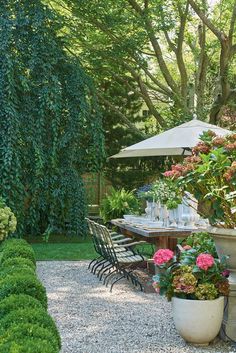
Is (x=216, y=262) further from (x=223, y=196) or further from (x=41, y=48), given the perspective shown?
(x=41, y=48)

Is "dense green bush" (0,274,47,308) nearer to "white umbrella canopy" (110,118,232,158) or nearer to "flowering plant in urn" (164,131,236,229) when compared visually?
"flowering plant in urn" (164,131,236,229)

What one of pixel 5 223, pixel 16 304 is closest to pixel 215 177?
pixel 16 304

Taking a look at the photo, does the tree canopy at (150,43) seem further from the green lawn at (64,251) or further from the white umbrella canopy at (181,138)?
the white umbrella canopy at (181,138)

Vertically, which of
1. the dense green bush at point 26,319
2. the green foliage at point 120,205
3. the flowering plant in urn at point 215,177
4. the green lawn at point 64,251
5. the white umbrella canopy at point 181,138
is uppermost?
the white umbrella canopy at point 181,138

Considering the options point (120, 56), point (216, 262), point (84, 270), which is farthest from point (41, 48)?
point (216, 262)

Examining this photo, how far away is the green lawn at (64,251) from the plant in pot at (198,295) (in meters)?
4.62

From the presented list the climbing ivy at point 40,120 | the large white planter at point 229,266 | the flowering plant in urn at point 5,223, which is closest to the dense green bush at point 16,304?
the large white planter at point 229,266

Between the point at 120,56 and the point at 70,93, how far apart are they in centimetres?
270

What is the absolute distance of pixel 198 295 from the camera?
13.2ft

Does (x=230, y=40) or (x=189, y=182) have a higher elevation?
(x=230, y=40)

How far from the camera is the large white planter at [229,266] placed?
13.8ft

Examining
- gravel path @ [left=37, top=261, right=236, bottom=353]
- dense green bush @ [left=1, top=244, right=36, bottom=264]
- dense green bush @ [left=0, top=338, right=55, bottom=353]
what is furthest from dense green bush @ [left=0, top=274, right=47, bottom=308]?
dense green bush @ [left=1, top=244, right=36, bottom=264]

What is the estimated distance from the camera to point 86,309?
17.3 feet

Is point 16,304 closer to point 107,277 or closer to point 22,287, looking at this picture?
point 22,287
